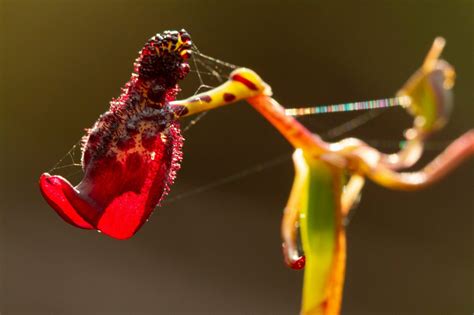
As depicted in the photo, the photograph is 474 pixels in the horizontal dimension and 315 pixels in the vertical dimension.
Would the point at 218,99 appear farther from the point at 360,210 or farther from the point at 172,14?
the point at 360,210

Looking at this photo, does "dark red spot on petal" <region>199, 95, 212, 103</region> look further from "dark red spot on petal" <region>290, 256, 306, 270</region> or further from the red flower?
"dark red spot on petal" <region>290, 256, 306, 270</region>

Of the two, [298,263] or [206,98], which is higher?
[206,98]

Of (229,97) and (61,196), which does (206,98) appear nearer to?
(229,97)

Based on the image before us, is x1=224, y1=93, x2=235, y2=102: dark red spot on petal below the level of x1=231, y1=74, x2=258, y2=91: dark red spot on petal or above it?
below

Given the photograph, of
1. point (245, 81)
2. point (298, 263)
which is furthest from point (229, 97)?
point (298, 263)

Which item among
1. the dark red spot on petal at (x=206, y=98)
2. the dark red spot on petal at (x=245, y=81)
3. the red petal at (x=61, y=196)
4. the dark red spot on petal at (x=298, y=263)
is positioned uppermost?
the dark red spot on petal at (x=245, y=81)

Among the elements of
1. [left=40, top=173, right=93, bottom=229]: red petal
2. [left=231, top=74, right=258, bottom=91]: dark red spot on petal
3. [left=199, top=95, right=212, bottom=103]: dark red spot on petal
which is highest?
[left=231, top=74, right=258, bottom=91]: dark red spot on petal

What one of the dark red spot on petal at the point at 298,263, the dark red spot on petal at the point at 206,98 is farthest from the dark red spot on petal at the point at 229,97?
the dark red spot on petal at the point at 298,263

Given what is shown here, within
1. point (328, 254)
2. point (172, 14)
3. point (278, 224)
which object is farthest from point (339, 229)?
Result: point (278, 224)

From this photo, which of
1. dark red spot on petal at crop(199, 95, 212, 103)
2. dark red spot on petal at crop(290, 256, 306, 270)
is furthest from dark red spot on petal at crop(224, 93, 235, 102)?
dark red spot on petal at crop(290, 256, 306, 270)

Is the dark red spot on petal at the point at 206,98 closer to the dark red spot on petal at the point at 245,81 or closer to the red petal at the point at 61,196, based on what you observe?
the dark red spot on petal at the point at 245,81

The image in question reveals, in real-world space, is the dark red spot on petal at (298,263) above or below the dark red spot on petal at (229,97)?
below
